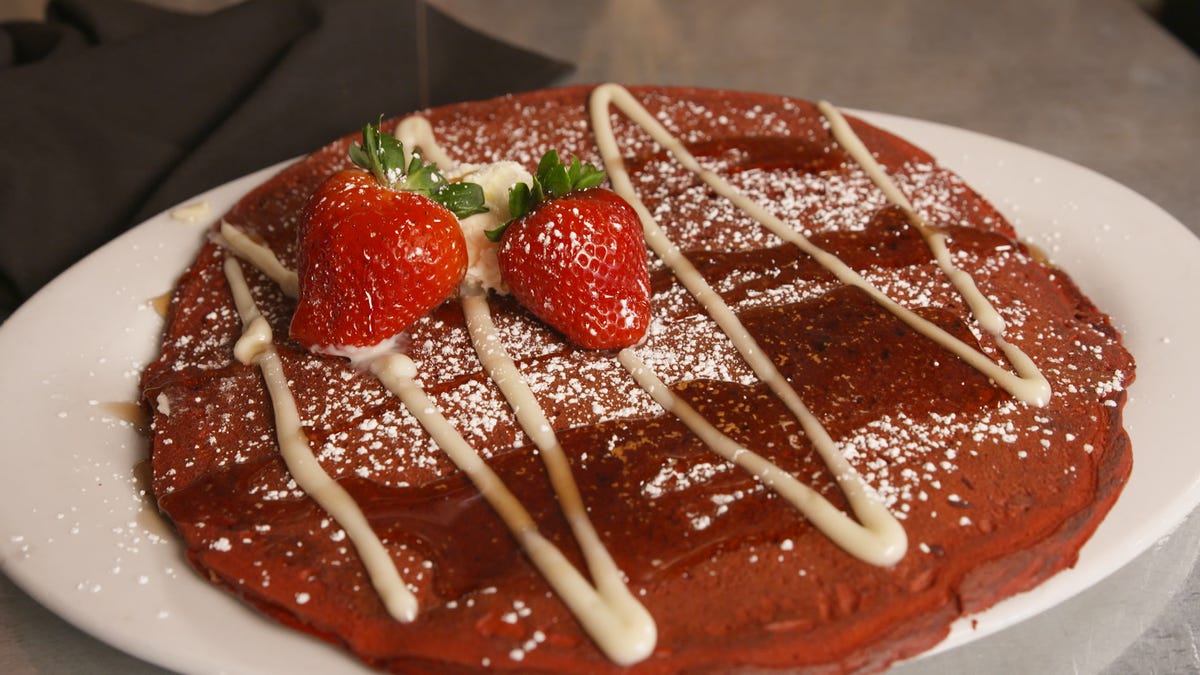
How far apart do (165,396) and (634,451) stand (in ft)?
1.92

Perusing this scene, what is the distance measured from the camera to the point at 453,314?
1.48m

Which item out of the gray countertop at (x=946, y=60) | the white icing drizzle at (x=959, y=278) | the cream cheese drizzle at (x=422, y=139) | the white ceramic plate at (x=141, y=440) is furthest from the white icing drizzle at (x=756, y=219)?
the gray countertop at (x=946, y=60)

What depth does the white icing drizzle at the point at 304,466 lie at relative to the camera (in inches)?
43.8

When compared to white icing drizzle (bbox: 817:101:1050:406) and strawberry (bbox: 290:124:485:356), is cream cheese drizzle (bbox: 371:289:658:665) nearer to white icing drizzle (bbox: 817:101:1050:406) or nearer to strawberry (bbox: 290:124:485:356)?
strawberry (bbox: 290:124:485:356)

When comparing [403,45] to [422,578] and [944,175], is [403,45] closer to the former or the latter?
[944,175]

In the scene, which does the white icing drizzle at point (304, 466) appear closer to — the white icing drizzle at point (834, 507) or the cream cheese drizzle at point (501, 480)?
the cream cheese drizzle at point (501, 480)

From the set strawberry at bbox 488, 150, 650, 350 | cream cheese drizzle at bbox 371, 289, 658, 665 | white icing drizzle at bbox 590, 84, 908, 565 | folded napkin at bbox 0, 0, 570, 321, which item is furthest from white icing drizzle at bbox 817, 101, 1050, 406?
folded napkin at bbox 0, 0, 570, 321

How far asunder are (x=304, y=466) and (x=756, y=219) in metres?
0.74

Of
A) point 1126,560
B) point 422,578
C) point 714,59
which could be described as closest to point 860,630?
point 1126,560

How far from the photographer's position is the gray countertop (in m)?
2.49

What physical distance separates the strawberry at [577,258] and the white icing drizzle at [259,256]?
35 cm

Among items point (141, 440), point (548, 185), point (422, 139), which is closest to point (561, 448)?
point (548, 185)

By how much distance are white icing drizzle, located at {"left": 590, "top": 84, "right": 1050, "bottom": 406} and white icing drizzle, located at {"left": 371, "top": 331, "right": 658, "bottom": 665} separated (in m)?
0.28

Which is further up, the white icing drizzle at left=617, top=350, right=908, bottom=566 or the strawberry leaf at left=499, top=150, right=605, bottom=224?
the strawberry leaf at left=499, top=150, right=605, bottom=224
